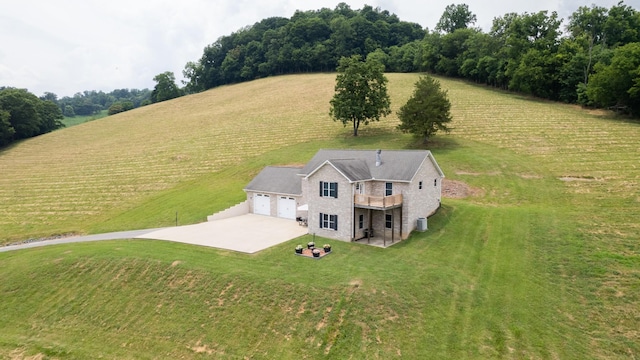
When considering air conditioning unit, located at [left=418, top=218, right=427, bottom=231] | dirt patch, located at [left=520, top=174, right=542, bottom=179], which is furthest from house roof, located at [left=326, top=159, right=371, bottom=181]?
dirt patch, located at [left=520, top=174, right=542, bottom=179]

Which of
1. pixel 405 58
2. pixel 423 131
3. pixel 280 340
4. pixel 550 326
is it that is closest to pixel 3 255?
pixel 280 340

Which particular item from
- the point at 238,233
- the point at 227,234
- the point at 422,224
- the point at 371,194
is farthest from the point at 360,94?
the point at 227,234

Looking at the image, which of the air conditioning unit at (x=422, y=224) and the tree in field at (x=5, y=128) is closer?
the air conditioning unit at (x=422, y=224)

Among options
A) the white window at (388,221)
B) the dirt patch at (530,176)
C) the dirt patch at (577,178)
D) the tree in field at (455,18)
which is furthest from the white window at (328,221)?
the tree in field at (455,18)

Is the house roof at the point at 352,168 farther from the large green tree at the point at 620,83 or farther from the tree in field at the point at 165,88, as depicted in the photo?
the tree in field at the point at 165,88

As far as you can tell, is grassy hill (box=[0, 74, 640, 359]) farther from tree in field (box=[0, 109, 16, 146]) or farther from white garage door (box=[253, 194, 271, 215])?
tree in field (box=[0, 109, 16, 146])

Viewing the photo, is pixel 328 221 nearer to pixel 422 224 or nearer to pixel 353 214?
pixel 353 214
